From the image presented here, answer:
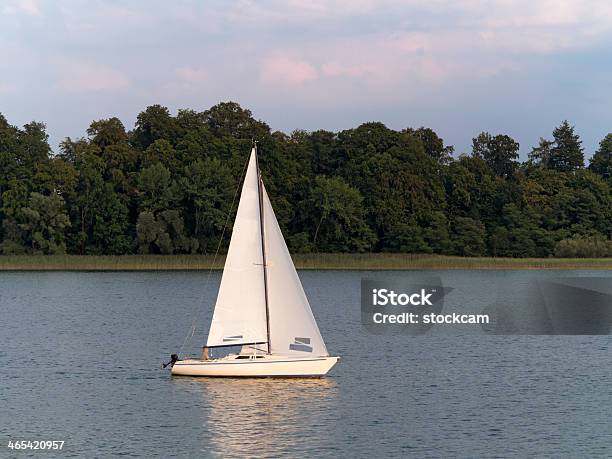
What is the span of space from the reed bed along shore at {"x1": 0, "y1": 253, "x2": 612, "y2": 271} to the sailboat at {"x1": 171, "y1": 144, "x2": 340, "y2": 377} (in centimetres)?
7231

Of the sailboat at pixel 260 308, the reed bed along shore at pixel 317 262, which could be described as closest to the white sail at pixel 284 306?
the sailboat at pixel 260 308

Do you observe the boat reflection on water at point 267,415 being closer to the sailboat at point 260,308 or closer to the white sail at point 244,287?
the sailboat at point 260,308

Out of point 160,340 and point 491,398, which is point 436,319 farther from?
point 491,398

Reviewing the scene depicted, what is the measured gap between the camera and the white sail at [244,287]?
36.3 metres

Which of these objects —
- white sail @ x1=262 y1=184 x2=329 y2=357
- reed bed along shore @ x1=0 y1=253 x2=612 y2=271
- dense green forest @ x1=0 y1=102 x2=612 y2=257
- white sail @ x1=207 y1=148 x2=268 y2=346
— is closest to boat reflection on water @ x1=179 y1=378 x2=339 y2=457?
white sail @ x1=262 y1=184 x2=329 y2=357

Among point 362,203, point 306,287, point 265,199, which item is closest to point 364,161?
point 362,203

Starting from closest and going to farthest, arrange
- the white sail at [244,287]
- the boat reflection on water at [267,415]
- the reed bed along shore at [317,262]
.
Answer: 1. the boat reflection on water at [267,415]
2. the white sail at [244,287]
3. the reed bed along shore at [317,262]

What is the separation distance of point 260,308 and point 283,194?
97.2 metres

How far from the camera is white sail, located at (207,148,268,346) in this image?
119ft

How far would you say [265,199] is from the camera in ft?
120

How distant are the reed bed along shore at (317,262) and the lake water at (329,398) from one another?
166 ft

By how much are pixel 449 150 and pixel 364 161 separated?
25.3 m

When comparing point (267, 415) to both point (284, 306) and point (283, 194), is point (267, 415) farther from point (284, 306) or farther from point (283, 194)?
point (283, 194)

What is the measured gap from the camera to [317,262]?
11881cm
